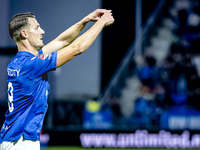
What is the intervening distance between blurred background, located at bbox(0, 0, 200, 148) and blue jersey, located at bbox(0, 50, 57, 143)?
5434 millimetres

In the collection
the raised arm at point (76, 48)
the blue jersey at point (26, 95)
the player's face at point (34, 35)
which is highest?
the player's face at point (34, 35)

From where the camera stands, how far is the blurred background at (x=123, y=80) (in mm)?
8148

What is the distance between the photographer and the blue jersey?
2303mm

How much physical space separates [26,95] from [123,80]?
349 inches

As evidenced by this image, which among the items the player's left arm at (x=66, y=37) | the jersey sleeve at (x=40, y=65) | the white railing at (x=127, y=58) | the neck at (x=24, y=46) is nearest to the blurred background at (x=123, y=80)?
the white railing at (x=127, y=58)

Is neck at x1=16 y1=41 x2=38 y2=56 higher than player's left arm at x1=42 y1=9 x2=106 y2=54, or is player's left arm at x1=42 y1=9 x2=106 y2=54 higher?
player's left arm at x1=42 y1=9 x2=106 y2=54

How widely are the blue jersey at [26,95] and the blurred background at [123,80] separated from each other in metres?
5.43

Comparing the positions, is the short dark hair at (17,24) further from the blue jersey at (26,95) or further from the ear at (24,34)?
the blue jersey at (26,95)

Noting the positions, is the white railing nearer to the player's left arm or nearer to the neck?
the player's left arm

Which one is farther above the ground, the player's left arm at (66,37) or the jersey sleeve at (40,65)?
the player's left arm at (66,37)

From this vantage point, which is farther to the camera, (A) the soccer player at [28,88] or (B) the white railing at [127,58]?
(B) the white railing at [127,58]

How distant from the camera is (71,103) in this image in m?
8.63

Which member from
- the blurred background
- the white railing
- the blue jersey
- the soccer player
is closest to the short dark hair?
the soccer player

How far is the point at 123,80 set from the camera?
1109cm
